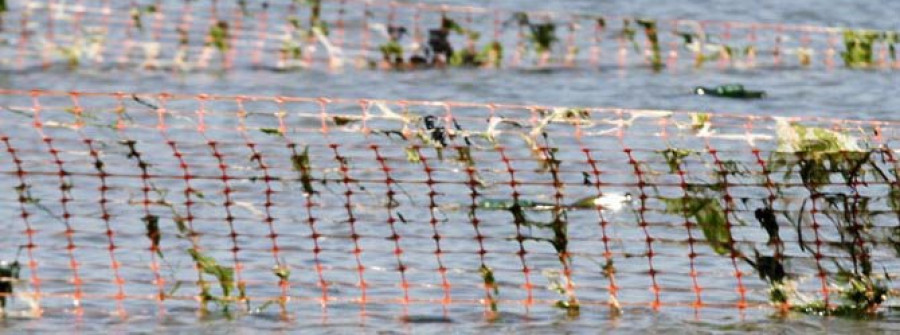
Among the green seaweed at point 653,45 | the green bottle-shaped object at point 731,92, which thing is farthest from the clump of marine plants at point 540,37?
A: the green bottle-shaped object at point 731,92

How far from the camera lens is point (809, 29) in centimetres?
2322

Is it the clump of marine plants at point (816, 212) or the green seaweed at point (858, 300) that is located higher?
the clump of marine plants at point (816, 212)

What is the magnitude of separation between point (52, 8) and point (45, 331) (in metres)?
15.1

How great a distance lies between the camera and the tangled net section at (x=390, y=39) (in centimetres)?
2280

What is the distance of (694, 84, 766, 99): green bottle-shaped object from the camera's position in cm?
2088

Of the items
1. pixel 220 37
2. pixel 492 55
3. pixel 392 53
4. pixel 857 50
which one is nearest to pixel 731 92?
pixel 857 50

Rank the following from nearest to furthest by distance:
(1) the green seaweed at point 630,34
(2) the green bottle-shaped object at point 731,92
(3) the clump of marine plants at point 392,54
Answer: (2) the green bottle-shaped object at point 731,92 → (3) the clump of marine plants at point 392,54 → (1) the green seaweed at point 630,34

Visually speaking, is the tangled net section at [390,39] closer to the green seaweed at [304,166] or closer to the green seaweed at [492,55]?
the green seaweed at [492,55]

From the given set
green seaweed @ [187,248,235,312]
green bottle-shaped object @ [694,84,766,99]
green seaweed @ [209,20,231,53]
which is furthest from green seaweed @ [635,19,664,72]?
green seaweed @ [187,248,235,312]

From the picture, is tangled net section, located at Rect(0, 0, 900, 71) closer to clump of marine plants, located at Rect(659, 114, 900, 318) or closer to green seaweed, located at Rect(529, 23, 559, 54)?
green seaweed, located at Rect(529, 23, 559, 54)

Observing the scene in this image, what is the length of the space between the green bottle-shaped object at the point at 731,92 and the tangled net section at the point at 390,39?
170cm

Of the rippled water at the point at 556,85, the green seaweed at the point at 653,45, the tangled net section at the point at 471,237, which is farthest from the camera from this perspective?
the green seaweed at the point at 653,45

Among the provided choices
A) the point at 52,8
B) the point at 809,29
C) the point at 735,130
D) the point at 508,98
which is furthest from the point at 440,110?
the point at 52,8

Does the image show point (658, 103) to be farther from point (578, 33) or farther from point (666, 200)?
point (666, 200)
